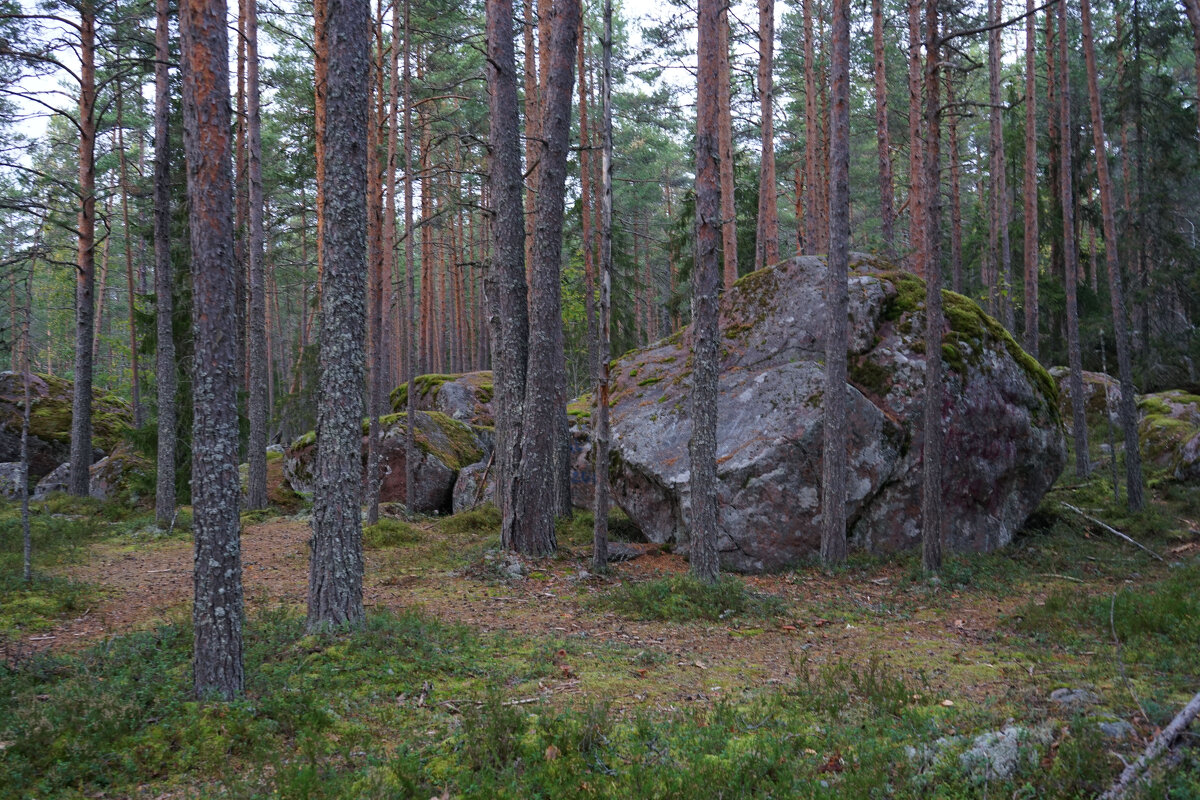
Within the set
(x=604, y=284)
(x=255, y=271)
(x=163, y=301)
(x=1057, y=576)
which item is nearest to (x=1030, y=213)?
(x=1057, y=576)

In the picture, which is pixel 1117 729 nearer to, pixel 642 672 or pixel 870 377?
pixel 642 672

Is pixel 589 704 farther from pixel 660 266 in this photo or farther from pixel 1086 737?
pixel 660 266

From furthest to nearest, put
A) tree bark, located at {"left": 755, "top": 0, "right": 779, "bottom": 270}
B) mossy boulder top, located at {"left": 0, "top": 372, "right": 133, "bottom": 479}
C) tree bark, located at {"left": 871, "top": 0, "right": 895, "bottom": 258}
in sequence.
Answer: mossy boulder top, located at {"left": 0, "top": 372, "right": 133, "bottom": 479} < tree bark, located at {"left": 871, "top": 0, "right": 895, "bottom": 258} < tree bark, located at {"left": 755, "top": 0, "right": 779, "bottom": 270}

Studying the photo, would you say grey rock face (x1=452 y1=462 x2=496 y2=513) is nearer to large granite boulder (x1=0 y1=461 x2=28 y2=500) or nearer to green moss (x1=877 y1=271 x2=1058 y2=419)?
green moss (x1=877 y1=271 x2=1058 y2=419)

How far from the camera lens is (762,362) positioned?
517 inches

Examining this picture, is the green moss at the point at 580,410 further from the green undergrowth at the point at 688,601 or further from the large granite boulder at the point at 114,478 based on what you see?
the large granite boulder at the point at 114,478

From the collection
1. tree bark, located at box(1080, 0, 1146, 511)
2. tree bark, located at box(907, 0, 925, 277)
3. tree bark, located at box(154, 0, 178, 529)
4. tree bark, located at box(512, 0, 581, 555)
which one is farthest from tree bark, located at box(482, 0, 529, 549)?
tree bark, located at box(907, 0, 925, 277)

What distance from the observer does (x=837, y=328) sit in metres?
11.3

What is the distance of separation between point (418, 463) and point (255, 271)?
5.93 meters

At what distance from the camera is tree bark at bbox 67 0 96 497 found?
17031mm

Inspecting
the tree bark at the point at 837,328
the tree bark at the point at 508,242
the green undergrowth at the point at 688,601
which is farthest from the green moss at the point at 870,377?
the tree bark at the point at 508,242

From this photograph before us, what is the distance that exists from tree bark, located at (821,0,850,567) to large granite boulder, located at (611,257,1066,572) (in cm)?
52

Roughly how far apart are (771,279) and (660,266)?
123 ft

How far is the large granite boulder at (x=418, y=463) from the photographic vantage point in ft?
58.9
